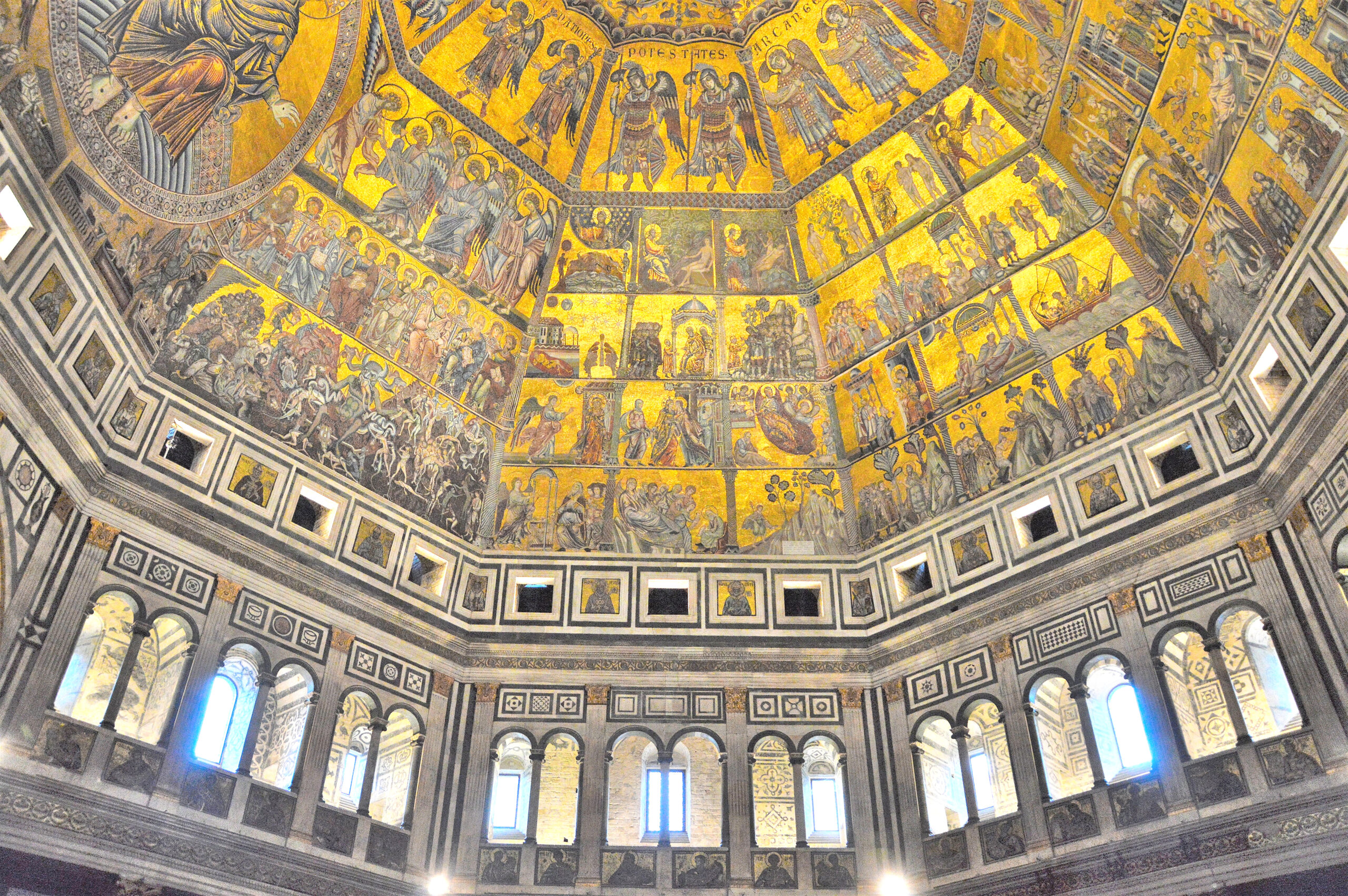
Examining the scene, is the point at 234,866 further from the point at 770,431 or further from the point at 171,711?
the point at 770,431

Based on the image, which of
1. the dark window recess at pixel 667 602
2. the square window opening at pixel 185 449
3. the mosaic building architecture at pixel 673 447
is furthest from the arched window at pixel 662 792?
the square window opening at pixel 185 449

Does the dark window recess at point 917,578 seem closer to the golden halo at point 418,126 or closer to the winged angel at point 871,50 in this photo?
the winged angel at point 871,50

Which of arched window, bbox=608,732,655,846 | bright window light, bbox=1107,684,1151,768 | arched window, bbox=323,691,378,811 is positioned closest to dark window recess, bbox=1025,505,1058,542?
bright window light, bbox=1107,684,1151,768

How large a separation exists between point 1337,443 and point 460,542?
637 inches

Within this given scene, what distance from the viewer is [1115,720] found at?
19.7 m

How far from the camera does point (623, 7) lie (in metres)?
24.6

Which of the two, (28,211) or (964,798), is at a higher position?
(28,211)

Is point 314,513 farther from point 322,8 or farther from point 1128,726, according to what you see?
point 1128,726

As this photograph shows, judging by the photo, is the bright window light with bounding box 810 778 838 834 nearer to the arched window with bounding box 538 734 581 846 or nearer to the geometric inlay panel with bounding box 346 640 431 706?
the arched window with bounding box 538 734 581 846

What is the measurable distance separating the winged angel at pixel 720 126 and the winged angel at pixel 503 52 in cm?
369

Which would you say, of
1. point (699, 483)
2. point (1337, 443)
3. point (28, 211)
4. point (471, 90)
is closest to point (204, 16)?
point (28, 211)

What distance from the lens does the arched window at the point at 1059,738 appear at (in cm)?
2003

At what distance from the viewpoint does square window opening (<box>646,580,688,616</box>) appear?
23.7 metres

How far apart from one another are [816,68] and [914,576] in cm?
1139
